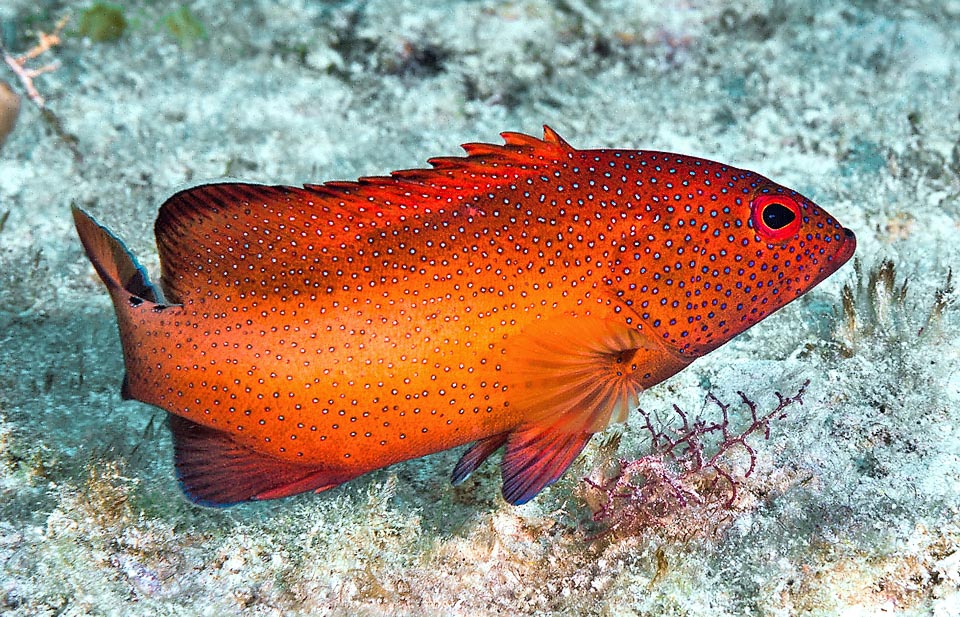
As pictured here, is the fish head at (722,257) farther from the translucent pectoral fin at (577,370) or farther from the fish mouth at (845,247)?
the translucent pectoral fin at (577,370)

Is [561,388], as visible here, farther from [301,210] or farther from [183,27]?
[183,27]

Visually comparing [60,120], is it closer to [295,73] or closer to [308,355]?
[295,73]

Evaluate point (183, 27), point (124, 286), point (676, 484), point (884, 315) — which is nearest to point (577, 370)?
point (676, 484)

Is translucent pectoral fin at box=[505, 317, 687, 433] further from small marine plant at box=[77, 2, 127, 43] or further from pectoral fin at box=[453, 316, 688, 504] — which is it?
small marine plant at box=[77, 2, 127, 43]

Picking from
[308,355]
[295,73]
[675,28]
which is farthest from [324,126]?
[308,355]

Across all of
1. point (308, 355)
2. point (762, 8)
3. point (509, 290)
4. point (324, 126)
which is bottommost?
point (324, 126)

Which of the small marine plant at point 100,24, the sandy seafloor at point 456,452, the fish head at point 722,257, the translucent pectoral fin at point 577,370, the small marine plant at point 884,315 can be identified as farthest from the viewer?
the small marine plant at point 100,24

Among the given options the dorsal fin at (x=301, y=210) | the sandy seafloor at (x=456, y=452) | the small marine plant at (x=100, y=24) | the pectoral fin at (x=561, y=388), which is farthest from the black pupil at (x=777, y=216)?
the small marine plant at (x=100, y=24)
